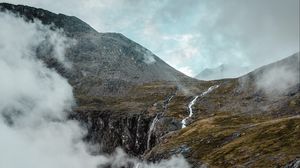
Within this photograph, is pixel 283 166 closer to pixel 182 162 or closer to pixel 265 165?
pixel 265 165

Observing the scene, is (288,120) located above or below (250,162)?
above

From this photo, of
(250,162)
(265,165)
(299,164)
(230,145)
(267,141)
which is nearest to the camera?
(299,164)

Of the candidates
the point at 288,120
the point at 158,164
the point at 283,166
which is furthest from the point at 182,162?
the point at 283,166

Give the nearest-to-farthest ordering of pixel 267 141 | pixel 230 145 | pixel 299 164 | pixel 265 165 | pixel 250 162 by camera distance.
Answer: pixel 299 164 < pixel 265 165 < pixel 250 162 < pixel 267 141 < pixel 230 145

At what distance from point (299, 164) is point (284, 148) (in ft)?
94.0

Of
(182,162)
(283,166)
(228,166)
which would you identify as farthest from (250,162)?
(182,162)

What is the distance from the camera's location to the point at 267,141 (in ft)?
574

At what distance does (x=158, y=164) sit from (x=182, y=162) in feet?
42.3

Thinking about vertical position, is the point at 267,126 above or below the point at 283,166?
above

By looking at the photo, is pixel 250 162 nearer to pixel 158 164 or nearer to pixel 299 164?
pixel 299 164

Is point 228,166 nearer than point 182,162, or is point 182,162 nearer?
point 228,166

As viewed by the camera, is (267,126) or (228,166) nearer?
(228,166)

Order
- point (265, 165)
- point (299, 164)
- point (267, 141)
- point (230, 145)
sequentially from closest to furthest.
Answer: point (299, 164) → point (265, 165) → point (267, 141) → point (230, 145)

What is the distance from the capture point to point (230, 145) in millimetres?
188500
